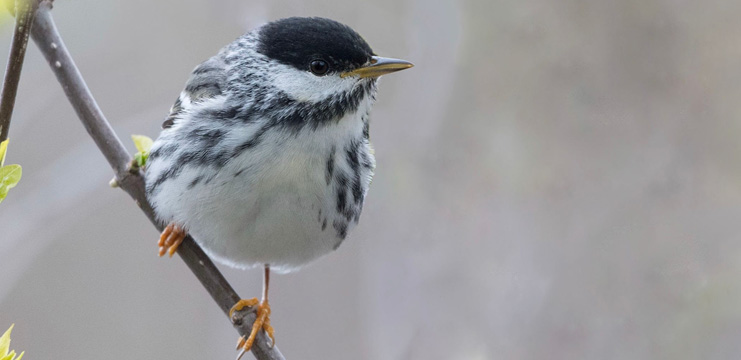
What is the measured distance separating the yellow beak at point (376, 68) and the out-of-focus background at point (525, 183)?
5.67ft

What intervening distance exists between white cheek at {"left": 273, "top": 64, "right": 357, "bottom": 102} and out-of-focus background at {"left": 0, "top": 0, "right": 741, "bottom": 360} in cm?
162

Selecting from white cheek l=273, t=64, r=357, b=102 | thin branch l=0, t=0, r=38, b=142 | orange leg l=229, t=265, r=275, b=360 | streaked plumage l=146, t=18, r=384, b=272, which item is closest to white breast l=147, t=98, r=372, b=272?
streaked plumage l=146, t=18, r=384, b=272

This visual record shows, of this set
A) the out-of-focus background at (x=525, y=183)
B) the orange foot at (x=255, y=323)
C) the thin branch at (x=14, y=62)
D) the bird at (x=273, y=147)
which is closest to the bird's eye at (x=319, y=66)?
the bird at (x=273, y=147)

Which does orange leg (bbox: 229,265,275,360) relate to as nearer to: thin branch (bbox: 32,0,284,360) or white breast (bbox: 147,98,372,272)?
thin branch (bbox: 32,0,284,360)

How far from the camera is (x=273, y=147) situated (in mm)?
2957

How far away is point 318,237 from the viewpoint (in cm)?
322

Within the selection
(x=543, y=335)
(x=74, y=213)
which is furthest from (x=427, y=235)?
(x=74, y=213)

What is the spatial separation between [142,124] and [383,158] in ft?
5.42

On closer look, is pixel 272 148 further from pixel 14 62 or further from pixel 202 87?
pixel 14 62

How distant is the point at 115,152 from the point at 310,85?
2.54 feet

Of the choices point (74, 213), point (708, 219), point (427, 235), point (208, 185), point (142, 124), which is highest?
point (708, 219)

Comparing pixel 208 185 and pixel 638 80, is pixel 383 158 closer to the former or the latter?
pixel 638 80

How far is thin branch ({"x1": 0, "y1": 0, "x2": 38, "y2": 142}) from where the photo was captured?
1.76 metres

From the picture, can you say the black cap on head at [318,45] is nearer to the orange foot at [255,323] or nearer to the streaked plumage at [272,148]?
the streaked plumage at [272,148]
